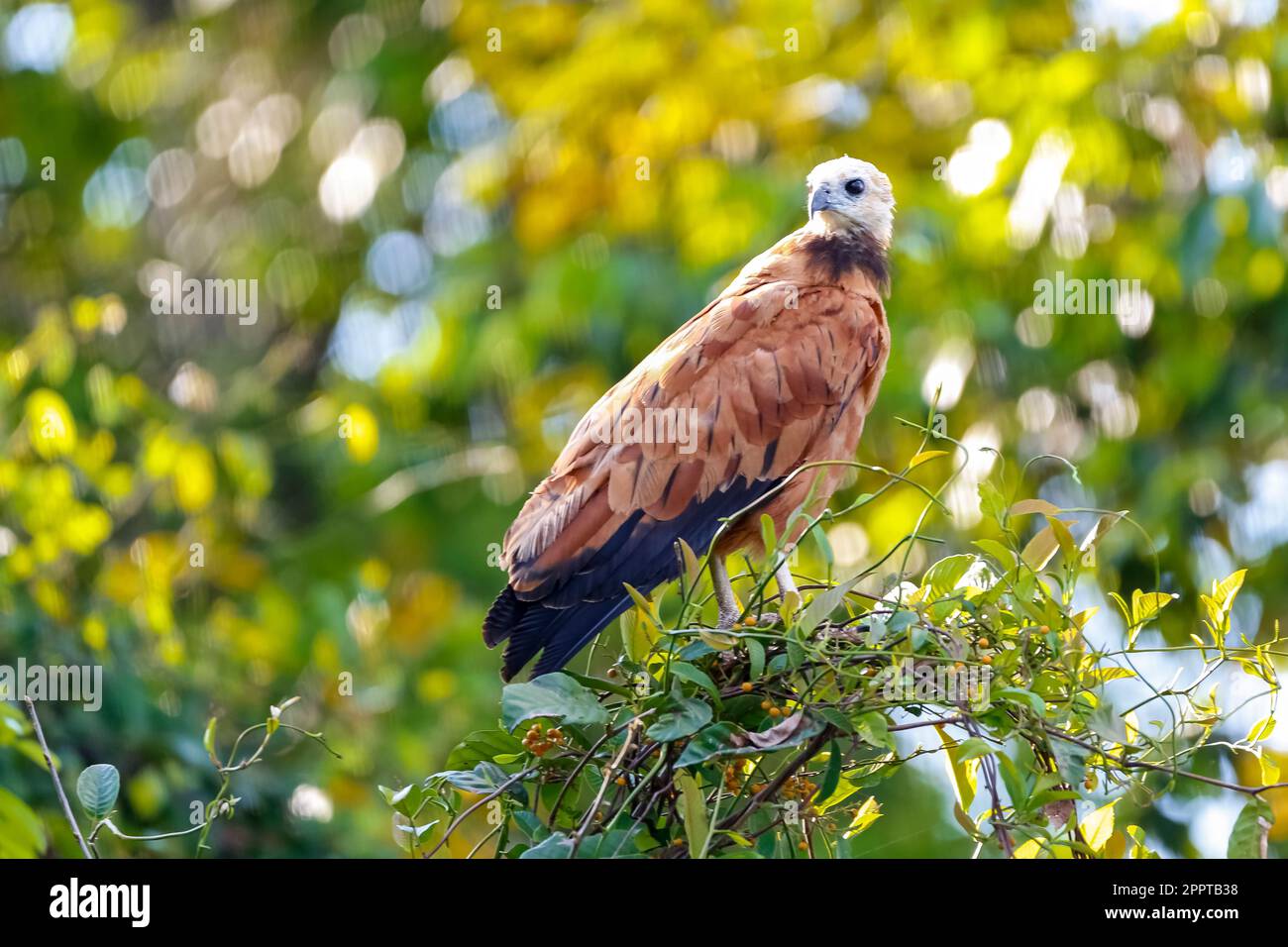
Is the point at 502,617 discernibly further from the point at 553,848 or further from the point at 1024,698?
the point at 1024,698

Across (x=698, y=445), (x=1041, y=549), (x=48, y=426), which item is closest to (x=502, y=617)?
(x=698, y=445)

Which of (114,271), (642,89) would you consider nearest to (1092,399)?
(642,89)

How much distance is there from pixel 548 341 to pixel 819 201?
3.90m

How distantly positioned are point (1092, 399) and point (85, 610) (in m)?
5.46

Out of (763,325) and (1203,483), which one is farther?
(1203,483)

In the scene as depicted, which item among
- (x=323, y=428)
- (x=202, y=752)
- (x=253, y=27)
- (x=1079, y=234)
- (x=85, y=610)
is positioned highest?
(x=253, y=27)

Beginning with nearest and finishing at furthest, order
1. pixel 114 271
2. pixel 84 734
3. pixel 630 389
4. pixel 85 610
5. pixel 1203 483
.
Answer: pixel 630 389, pixel 84 734, pixel 85 610, pixel 1203 483, pixel 114 271

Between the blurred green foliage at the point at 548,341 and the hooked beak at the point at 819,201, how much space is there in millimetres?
1949

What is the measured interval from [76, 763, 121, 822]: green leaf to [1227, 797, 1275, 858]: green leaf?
2008 mm

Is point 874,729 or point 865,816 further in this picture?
point 865,816

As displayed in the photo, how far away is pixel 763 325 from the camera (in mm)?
4500

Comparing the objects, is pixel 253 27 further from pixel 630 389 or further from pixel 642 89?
pixel 630 389

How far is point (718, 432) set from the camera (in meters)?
4.38

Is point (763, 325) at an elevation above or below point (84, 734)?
above
